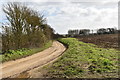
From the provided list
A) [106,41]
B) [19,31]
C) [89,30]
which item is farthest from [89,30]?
[19,31]

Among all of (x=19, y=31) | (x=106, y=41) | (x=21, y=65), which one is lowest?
(x=21, y=65)

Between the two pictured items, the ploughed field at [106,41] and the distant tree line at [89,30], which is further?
the distant tree line at [89,30]

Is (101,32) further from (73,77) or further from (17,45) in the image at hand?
(73,77)

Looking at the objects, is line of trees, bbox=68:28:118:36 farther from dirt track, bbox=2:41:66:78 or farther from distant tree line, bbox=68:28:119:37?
dirt track, bbox=2:41:66:78

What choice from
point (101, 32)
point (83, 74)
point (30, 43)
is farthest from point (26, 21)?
point (101, 32)

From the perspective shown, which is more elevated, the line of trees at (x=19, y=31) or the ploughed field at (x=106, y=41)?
the line of trees at (x=19, y=31)

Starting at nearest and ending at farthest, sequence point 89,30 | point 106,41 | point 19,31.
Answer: point 19,31
point 106,41
point 89,30

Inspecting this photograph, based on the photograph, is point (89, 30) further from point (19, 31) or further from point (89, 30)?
point (19, 31)

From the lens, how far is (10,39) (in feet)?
47.3

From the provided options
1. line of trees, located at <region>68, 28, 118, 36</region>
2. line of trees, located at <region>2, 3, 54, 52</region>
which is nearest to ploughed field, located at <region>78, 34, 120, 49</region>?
line of trees, located at <region>2, 3, 54, 52</region>

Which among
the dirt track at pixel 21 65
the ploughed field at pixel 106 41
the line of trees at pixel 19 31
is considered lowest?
the dirt track at pixel 21 65

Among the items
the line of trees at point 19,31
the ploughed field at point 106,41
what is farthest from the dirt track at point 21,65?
the ploughed field at point 106,41

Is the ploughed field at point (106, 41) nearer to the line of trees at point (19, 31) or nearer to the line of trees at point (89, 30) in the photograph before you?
the line of trees at point (19, 31)

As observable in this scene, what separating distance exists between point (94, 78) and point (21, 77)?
12.5 feet
